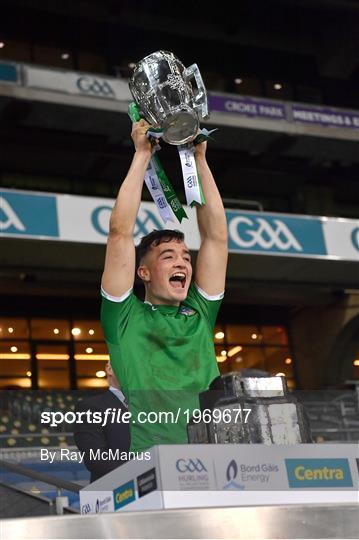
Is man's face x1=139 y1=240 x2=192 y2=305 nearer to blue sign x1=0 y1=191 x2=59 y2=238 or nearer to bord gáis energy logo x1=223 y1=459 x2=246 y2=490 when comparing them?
bord gáis energy logo x1=223 y1=459 x2=246 y2=490

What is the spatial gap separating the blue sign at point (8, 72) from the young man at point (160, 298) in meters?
12.2

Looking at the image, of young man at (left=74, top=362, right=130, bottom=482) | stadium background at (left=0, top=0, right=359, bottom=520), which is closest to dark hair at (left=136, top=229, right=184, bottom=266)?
young man at (left=74, top=362, right=130, bottom=482)

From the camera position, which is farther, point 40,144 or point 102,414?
point 40,144

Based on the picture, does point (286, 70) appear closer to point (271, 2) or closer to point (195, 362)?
point (271, 2)

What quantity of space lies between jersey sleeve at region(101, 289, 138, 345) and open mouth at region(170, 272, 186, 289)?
166 millimetres

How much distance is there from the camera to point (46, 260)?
13.2 m

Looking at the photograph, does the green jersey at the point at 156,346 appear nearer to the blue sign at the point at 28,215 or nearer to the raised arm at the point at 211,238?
the raised arm at the point at 211,238

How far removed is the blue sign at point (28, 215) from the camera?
1130 cm

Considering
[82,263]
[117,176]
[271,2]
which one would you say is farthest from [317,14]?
[82,263]

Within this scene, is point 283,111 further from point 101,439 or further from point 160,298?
point 101,439

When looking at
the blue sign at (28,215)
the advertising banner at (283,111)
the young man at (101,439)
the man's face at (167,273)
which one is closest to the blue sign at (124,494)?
the young man at (101,439)

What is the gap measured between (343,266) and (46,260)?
4538 mm

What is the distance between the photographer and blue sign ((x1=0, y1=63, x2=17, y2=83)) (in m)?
14.2

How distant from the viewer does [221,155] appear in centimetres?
1683
